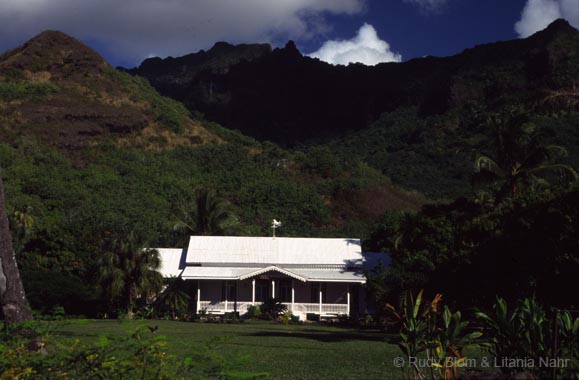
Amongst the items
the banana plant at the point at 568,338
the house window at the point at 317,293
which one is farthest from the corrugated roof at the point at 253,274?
the banana plant at the point at 568,338

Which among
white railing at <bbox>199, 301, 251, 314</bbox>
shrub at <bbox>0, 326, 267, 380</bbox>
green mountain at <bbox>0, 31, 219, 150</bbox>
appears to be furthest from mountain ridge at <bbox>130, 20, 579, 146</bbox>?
shrub at <bbox>0, 326, 267, 380</bbox>

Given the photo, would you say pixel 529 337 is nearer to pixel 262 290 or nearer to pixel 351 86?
pixel 262 290

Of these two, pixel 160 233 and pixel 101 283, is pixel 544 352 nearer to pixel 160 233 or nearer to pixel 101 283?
pixel 101 283

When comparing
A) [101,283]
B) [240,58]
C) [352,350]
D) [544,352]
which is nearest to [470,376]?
[544,352]

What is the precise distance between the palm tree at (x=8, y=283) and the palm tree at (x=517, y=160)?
23.9 metres

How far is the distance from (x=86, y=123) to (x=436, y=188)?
38603mm

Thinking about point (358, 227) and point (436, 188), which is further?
point (436, 188)

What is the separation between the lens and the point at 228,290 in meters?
38.4

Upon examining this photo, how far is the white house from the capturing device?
120ft

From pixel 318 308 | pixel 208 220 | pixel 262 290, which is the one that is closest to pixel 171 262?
pixel 262 290

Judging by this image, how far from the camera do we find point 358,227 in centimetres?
6462

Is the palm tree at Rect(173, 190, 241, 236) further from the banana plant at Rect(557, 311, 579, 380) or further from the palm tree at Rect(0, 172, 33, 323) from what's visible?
the banana plant at Rect(557, 311, 579, 380)

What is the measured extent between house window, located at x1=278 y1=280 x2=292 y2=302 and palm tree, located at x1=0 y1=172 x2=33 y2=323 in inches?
1009

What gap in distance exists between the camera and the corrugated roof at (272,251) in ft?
127
